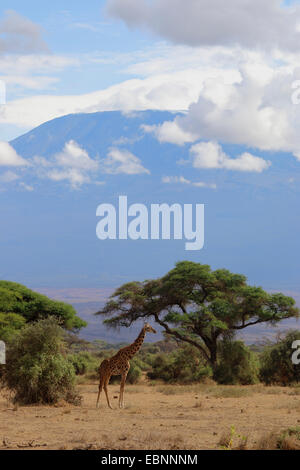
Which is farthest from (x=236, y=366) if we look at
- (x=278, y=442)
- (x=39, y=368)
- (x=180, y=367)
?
(x=278, y=442)

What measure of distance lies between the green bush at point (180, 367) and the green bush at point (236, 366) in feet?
3.10

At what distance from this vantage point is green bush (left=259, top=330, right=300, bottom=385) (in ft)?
91.1

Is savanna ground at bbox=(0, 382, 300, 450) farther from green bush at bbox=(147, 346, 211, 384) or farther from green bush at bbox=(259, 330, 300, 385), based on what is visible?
green bush at bbox=(147, 346, 211, 384)

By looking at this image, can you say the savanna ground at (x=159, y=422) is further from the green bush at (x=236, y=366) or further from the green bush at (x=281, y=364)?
the green bush at (x=236, y=366)

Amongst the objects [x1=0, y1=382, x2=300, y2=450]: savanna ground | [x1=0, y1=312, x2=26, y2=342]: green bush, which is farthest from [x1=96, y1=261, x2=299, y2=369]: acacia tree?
[x1=0, y1=382, x2=300, y2=450]: savanna ground

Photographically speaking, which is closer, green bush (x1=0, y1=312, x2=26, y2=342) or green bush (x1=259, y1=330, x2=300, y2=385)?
green bush (x1=259, y1=330, x2=300, y2=385)

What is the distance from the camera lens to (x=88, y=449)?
11.4 meters

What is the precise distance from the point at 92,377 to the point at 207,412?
16754mm

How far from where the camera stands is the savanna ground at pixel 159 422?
477 inches

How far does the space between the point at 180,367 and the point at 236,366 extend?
12.6ft

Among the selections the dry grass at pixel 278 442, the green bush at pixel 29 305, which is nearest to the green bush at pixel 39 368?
the dry grass at pixel 278 442

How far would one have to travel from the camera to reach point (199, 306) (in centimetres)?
3438

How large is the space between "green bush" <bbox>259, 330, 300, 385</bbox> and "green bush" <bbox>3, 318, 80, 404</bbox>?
1065 cm
